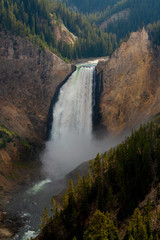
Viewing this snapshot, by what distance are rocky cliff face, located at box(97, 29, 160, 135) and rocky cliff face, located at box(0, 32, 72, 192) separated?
17.9 metres

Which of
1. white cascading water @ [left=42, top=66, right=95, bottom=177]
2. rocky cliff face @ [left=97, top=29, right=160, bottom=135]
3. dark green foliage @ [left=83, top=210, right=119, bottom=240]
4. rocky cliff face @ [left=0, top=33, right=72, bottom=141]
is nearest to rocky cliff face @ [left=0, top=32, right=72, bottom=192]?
rocky cliff face @ [left=0, top=33, right=72, bottom=141]

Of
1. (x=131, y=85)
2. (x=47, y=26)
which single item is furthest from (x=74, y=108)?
(x=47, y=26)

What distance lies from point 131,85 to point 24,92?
104 ft

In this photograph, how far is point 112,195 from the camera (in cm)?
3903

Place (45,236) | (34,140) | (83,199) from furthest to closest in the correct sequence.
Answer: (34,140)
(83,199)
(45,236)

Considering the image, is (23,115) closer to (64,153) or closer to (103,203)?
(64,153)

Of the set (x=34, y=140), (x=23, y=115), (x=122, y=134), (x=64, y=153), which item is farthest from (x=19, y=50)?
(x=122, y=134)

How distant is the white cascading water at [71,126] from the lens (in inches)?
2805

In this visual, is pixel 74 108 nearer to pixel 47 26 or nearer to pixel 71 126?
pixel 71 126

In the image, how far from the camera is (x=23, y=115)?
80.9 metres

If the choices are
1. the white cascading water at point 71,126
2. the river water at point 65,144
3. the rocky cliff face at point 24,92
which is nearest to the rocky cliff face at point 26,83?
the rocky cliff face at point 24,92

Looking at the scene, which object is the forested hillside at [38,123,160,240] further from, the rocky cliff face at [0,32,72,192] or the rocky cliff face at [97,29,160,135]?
the rocky cliff face at [0,32,72,192]

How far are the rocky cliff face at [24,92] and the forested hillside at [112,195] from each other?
2430cm

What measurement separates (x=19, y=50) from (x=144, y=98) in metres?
43.7
